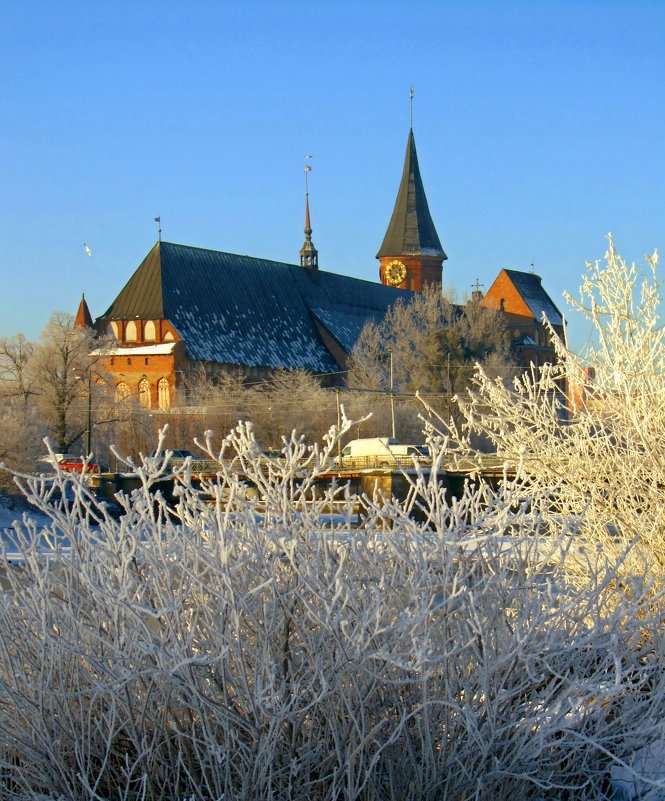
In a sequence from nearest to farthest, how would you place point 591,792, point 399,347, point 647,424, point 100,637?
point 100,637
point 591,792
point 647,424
point 399,347

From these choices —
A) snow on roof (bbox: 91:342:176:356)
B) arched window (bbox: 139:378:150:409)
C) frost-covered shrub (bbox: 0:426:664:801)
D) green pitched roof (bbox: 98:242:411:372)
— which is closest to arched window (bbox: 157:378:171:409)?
arched window (bbox: 139:378:150:409)

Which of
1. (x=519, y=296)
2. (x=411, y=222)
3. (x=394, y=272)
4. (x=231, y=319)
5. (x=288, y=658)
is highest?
(x=411, y=222)

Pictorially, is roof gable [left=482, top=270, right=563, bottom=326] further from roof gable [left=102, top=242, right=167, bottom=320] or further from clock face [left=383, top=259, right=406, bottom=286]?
roof gable [left=102, top=242, right=167, bottom=320]

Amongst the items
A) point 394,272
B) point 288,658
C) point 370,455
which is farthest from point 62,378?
point 394,272

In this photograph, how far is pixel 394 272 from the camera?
81.4 meters

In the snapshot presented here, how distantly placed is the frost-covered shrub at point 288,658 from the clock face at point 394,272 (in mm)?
76911

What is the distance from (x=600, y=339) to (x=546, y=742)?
4.50 metres

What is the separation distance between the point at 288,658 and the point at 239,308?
189 feet

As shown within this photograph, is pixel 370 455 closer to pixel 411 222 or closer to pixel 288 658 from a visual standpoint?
pixel 288 658

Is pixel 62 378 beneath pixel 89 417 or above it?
above

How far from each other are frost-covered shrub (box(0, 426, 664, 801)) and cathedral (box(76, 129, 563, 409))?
4109 cm

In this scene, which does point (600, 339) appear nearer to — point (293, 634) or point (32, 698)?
point (293, 634)

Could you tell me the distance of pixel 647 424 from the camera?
8.05m

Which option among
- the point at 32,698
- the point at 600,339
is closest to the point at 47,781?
the point at 32,698
